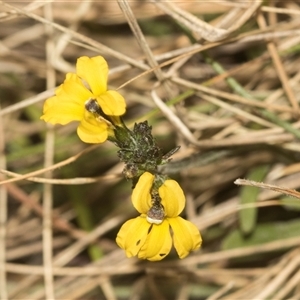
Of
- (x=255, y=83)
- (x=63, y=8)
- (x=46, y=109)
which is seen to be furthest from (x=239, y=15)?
(x=46, y=109)

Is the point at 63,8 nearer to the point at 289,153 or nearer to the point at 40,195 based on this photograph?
the point at 40,195

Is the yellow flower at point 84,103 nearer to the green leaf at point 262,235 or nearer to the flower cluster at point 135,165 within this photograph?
the flower cluster at point 135,165

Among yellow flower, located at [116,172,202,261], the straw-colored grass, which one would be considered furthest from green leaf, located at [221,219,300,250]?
yellow flower, located at [116,172,202,261]

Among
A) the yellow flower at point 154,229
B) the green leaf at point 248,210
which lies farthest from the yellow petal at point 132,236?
the green leaf at point 248,210

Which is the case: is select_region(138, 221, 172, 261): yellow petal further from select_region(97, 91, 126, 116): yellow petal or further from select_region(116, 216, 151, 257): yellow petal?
select_region(97, 91, 126, 116): yellow petal

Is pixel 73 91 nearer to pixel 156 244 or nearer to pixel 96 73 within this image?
pixel 96 73
